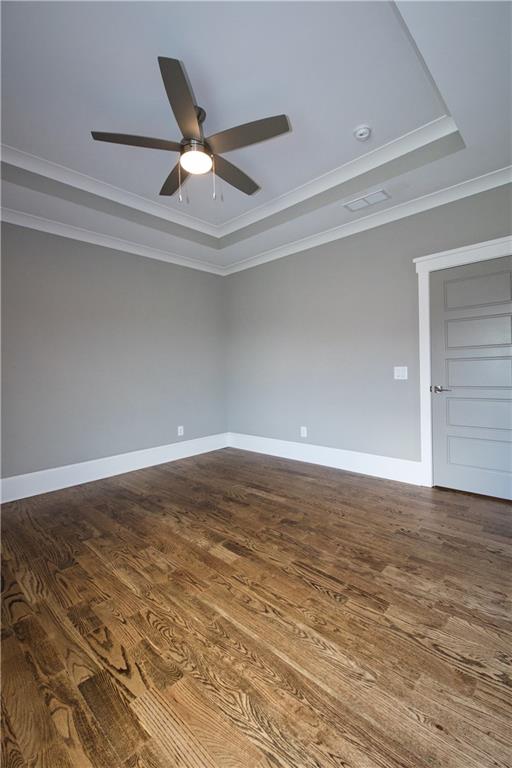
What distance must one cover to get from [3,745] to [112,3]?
3.24 metres

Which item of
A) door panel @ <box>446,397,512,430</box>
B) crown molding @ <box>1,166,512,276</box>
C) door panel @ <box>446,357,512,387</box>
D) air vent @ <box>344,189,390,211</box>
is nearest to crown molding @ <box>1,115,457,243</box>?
air vent @ <box>344,189,390,211</box>

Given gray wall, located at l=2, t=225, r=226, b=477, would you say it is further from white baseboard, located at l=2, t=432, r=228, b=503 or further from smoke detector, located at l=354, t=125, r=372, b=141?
smoke detector, located at l=354, t=125, r=372, b=141

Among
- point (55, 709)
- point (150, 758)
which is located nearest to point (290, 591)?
point (150, 758)

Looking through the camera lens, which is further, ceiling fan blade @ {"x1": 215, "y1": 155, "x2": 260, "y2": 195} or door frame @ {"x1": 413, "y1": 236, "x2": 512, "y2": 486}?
door frame @ {"x1": 413, "y1": 236, "x2": 512, "y2": 486}

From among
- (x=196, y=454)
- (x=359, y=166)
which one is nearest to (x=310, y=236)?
(x=359, y=166)

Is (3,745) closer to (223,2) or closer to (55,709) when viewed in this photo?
(55,709)

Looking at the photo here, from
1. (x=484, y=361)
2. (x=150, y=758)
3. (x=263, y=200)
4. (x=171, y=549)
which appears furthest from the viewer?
(x=263, y=200)

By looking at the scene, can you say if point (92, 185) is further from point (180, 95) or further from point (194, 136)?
point (180, 95)

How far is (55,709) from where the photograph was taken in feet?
3.94

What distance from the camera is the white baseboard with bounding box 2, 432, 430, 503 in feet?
11.0

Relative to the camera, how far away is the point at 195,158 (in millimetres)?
2152

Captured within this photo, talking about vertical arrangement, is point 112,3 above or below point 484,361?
above

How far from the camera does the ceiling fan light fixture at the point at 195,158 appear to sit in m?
2.11

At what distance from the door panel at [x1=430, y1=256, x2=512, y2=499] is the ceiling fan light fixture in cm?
237
